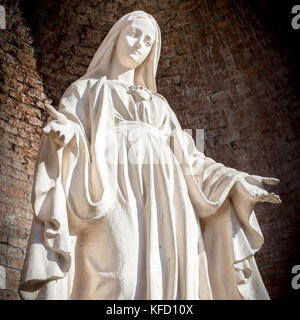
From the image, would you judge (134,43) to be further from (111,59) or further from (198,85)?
(198,85)

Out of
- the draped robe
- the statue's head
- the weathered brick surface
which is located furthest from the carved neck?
the weathered brick surface

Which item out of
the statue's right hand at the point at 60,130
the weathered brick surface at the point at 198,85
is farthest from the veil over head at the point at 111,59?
the weathered brick surface at the point at 198,85

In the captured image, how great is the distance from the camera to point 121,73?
4879 mm

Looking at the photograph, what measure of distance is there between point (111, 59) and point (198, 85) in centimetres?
228

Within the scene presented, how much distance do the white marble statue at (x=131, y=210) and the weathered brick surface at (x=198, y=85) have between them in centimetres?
200

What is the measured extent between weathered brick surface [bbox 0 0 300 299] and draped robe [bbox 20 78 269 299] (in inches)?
78.6

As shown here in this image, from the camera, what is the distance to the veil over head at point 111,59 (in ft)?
16.1

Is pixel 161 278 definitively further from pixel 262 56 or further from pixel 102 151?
pixel 262 56

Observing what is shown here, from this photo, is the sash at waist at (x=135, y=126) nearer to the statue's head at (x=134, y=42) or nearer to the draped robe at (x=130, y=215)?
the draped robe at (x=130, y=215)

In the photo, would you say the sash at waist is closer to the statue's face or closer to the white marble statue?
the white marble statue

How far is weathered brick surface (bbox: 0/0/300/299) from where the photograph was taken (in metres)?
6.32

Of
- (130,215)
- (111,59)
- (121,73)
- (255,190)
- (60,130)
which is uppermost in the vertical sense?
(111,59)

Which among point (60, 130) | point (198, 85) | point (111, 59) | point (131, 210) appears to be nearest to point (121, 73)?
point (111, 59)
